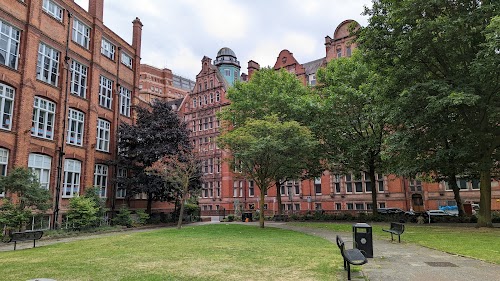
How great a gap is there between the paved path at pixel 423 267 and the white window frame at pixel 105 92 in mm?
26855

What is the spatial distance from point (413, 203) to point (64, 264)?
3877 centimetres

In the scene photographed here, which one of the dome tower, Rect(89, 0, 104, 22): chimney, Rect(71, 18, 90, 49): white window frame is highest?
the dome tower

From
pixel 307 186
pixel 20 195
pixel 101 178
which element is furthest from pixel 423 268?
pixel 307 186

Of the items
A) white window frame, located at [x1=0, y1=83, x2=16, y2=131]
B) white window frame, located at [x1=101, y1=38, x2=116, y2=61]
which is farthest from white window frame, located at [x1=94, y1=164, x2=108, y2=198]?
white window frame, located at [x1=101, y1=38, x2=116, y2=61]

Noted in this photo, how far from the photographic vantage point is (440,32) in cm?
1830

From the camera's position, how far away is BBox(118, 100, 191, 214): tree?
29234mm

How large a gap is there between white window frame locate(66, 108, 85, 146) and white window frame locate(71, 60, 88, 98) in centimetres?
159

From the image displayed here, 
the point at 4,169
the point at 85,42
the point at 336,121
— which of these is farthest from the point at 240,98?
the point at 4,169

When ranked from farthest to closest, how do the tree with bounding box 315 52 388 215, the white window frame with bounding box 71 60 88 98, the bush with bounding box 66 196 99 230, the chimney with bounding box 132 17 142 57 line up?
the chimney with bounding box 132 17 142 57, the white window frame with bounding box 71 60 88 98, the tree with bounding box 315 52 388 215, the bush with bounding box 66 196 99 230

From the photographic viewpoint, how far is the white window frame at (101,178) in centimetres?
2910

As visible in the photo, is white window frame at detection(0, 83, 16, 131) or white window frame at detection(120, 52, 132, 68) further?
white window frame at detection(120, 52, 132, 68)

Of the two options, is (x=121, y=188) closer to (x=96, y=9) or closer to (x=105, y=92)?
(x=105, y=92)

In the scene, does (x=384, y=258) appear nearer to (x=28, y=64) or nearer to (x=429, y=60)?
(x=429, y=60)

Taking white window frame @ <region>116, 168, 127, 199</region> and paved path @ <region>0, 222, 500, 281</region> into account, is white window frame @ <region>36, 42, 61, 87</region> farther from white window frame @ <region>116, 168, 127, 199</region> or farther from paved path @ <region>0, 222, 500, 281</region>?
paved path @ <region>0, 222, 500, 281</region>
